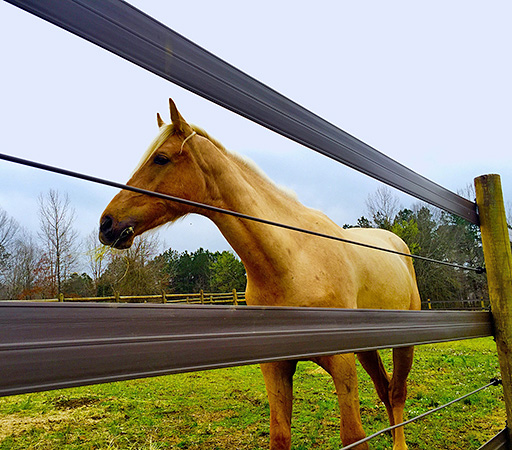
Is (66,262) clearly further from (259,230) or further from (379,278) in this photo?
(379,278)

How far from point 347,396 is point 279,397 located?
0.35 m

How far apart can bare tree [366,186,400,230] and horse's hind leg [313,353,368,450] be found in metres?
6.42

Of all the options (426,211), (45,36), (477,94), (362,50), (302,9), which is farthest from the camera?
(477,94)

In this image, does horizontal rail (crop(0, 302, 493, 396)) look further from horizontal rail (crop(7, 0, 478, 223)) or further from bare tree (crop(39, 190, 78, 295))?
bare tree (crop(39, 190, 78, 295))

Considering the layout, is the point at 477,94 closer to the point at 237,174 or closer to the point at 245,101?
the point at 237,174

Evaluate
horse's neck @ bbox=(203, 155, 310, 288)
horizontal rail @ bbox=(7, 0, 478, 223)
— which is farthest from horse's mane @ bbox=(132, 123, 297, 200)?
horizontal rail @ bbox=(7, 0, 478, 223)

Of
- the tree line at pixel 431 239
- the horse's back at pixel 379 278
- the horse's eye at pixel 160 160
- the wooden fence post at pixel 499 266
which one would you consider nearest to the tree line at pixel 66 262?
the horse's eye at pixel 160 160

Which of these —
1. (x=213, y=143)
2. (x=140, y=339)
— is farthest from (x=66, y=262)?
(x=213, y=143)

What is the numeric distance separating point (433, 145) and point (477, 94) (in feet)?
9.80

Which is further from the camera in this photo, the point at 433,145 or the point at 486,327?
the point at 433,145

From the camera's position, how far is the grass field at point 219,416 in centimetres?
283

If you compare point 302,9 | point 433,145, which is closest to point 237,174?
point 302,9

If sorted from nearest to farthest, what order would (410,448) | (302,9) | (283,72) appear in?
1. (410,448)
2. (302,9)
3. (283,72)

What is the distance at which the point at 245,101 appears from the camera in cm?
73
